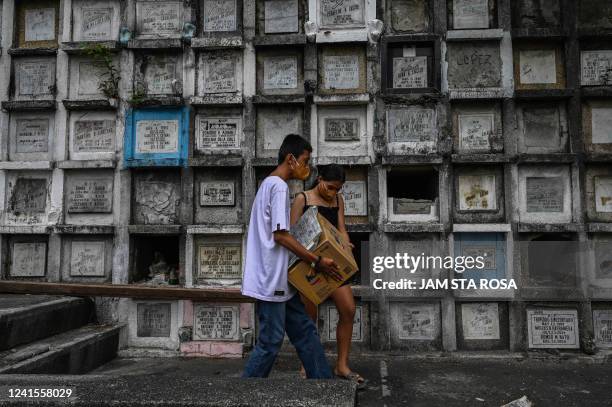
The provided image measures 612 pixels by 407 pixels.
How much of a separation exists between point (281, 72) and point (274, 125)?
0.52 m

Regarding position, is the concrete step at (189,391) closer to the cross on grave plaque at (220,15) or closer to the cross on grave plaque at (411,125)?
the cross on grave plaque at (411,125)

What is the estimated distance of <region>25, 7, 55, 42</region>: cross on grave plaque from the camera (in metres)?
4.93

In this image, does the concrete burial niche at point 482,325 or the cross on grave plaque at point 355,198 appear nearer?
the concrete burial niche at point 482,325

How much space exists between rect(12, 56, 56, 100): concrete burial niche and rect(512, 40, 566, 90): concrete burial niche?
4.49m

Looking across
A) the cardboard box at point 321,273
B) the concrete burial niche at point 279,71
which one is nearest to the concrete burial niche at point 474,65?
the concrete burial niche at point 279,71

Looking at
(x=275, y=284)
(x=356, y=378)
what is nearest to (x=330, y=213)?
(x=275, y=284)

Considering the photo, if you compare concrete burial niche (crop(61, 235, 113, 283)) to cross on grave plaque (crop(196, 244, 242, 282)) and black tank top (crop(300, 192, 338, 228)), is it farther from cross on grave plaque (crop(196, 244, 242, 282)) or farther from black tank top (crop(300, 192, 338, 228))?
black tank top (crop(300, 192, 338, 228))

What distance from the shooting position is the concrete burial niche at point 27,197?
4.75 metres

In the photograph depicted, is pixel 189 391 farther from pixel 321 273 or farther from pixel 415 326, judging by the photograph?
pixel 415 326

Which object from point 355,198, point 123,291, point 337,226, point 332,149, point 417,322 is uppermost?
point 332,149

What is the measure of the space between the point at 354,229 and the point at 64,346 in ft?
8.31

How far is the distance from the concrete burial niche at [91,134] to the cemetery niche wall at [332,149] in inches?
0.9

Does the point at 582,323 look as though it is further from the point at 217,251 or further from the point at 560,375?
the point at 217,251

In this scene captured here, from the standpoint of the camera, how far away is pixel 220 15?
4.77 m
